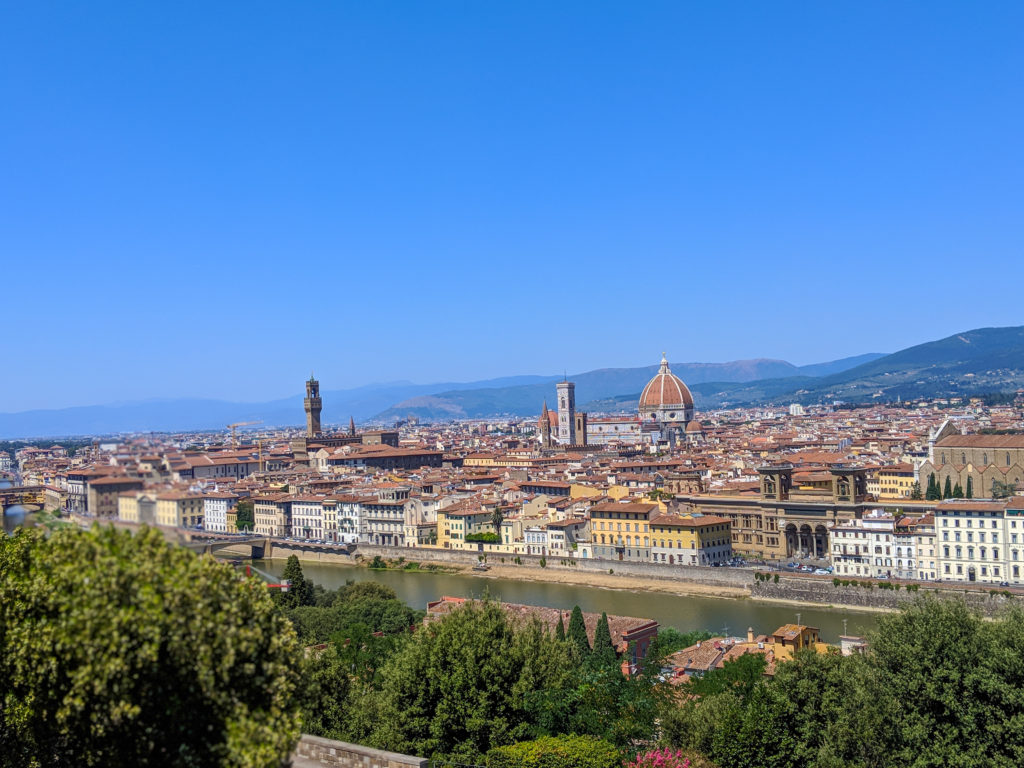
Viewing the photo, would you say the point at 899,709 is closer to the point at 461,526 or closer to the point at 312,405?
the point at 461,526

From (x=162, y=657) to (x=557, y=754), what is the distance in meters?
5.28

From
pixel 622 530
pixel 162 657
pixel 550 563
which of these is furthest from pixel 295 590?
pixel 162 657

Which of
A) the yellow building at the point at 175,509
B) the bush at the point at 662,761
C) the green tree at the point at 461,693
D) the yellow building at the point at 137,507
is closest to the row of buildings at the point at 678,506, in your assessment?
the green tree at the point at 461,693

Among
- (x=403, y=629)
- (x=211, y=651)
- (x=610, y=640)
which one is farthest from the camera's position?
(x=403, y=629)

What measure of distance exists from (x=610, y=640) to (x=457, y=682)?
29.3 feet

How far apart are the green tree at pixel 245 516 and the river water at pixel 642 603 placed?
34.9 ft

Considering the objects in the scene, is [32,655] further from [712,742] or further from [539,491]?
[539,491]

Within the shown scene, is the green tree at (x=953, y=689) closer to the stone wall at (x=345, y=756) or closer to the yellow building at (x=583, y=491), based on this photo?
the stone wall at (x=345, y=756)

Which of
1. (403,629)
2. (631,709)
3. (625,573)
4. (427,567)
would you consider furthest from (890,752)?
(427,567)

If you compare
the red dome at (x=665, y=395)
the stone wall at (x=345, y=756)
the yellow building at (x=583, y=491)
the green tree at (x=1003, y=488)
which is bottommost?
the green tree at (x=1003, y=488)

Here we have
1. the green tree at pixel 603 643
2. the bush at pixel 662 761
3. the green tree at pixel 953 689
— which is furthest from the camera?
the green tree at pixel 603 643

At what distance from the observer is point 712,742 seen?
10641 millimetres

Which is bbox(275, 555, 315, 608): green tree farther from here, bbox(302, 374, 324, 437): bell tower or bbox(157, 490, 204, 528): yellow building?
bbox(302, 374, 324, 437): bell tower

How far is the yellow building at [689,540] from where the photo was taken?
1289 inches
